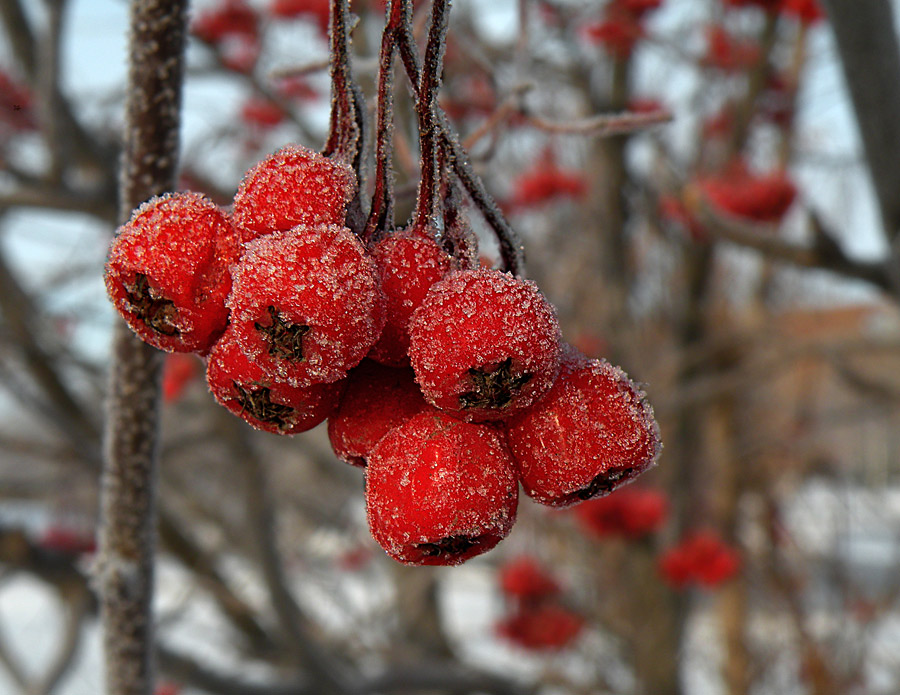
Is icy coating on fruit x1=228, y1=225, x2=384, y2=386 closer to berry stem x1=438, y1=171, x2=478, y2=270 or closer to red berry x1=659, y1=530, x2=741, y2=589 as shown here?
berry stem x1=438, y1=171, x2=478, y2=270

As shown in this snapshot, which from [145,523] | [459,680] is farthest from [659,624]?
[145,523]

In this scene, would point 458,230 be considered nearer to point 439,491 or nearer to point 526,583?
point 439,491

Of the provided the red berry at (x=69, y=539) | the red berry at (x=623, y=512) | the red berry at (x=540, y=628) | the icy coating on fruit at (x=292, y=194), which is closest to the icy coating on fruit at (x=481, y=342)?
the icy coating on fruit at (x=292, y=194)

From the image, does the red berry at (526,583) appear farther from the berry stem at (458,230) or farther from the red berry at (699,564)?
the berry stem at (458,230)

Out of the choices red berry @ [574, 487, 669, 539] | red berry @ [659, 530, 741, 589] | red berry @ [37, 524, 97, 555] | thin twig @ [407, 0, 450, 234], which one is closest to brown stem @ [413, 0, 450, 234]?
thin twig @ [407, 0, 450, 234]

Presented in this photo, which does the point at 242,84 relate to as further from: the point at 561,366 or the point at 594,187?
the point at 561,366
